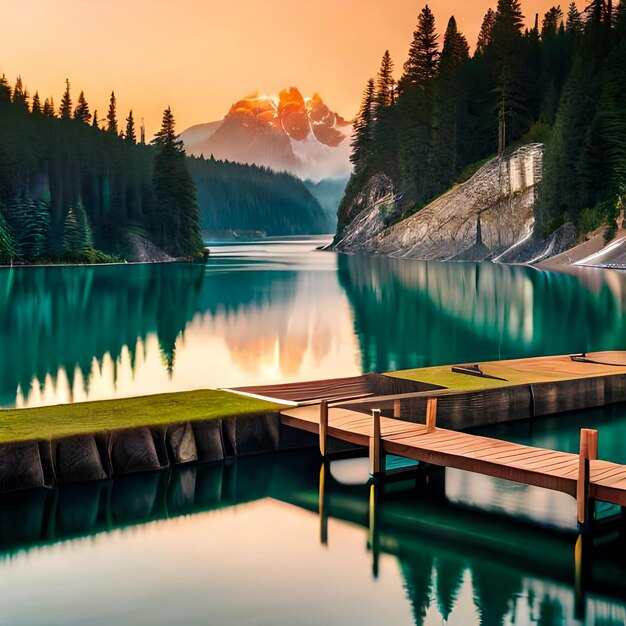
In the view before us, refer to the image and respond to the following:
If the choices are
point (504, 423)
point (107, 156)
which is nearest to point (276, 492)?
point (504, 423)

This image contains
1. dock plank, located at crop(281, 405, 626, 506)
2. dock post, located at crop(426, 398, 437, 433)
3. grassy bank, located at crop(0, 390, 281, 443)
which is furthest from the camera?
dock post, located at crop(426, 398, 437, 433)

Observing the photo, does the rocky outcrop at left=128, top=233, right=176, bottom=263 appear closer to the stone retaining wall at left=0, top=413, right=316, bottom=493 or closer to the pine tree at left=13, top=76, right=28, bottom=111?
the pine tree at left=13, top=76, right=28, bottom=111

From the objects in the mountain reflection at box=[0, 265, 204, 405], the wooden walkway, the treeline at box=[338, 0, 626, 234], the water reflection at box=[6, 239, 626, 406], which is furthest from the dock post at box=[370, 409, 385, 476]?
the treeline at box=[338, 0, 626, 234]

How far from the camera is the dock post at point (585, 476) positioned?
17.4 m

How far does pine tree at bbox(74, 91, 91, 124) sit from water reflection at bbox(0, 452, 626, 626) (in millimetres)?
165189

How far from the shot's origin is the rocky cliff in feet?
408

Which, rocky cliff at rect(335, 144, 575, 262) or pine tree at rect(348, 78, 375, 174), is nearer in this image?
rocky cliff at rect(335, 144, 575, 262)

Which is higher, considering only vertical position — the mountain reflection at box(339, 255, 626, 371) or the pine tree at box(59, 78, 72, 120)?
the pine tree at box(59, 78, 72, 120)

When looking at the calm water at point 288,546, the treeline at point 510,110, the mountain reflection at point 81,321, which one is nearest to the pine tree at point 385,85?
the treeline at point 510,110

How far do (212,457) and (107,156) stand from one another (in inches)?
5887

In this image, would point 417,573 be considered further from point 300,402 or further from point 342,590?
point 300,402

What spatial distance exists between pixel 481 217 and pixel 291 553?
11690cm

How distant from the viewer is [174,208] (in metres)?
150

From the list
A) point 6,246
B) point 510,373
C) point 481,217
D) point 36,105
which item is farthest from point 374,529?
point 36,105
